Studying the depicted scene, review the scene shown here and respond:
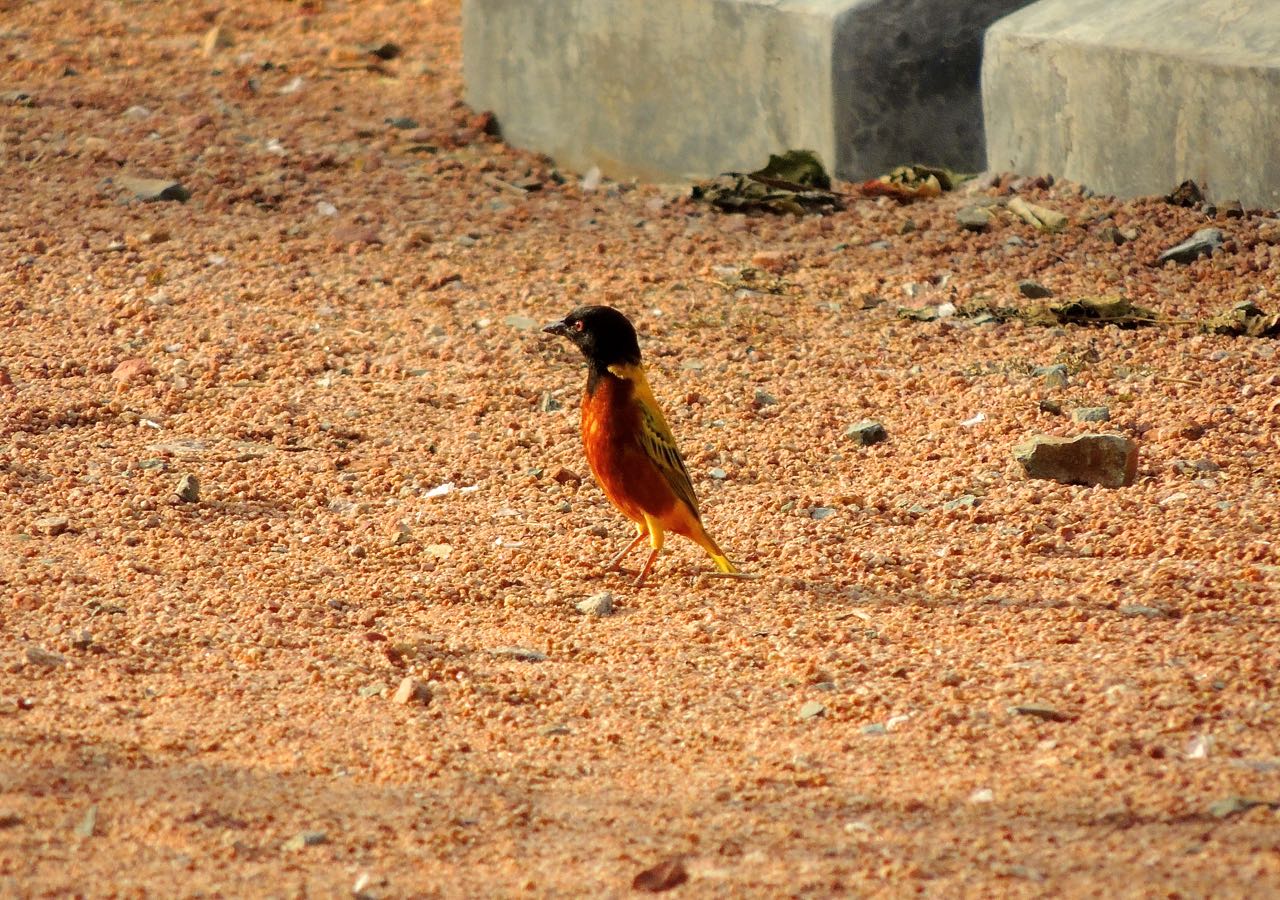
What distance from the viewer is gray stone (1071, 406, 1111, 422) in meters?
5.31

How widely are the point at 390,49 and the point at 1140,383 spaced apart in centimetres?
676

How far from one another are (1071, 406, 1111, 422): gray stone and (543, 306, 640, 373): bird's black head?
1.63 meters

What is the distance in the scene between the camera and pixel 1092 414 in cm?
533

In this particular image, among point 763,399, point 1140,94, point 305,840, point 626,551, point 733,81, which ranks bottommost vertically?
point 763,399

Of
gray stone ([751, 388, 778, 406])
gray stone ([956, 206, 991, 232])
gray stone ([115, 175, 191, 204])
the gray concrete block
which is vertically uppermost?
the gray concrete block

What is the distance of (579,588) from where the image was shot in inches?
174

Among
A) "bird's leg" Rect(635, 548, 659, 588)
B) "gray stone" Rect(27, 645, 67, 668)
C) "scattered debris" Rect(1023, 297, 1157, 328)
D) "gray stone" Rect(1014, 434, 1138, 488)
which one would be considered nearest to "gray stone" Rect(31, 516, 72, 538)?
"gray stone" Rect(27, 645, 67, 668)

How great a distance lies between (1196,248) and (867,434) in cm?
209

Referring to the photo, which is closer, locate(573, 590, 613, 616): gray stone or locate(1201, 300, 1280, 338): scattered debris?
locate(573, 590, 613, 616): gray stone

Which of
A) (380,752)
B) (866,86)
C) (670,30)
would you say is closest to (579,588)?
(380,752)

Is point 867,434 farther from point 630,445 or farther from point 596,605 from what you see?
point 596,605

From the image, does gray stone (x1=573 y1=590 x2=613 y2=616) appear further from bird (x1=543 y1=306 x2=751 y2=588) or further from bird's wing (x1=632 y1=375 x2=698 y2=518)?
bird's wing (x1=632 y1=375 x2=698 y2=518)

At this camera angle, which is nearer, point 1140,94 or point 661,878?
point 661,878

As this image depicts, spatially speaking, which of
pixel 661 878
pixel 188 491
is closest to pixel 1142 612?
pixel 661 878
